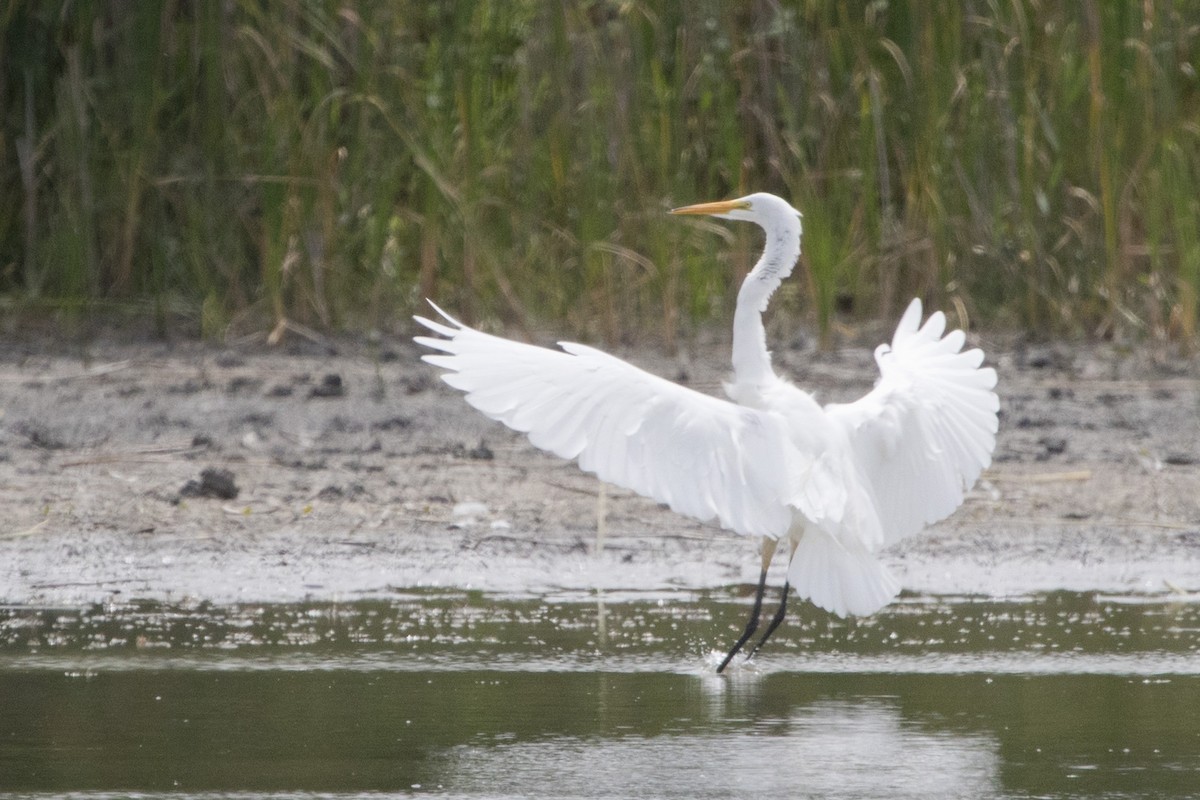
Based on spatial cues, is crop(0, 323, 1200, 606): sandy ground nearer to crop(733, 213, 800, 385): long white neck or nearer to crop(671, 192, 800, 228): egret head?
crop(733, 213, 800, 385): long white neck

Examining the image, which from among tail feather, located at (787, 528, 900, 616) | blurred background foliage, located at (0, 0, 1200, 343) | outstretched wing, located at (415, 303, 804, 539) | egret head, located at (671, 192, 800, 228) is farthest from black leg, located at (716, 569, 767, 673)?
blurred background foliage, located at (0, 0, 1200, 343)

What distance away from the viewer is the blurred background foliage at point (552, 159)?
27.9 feet

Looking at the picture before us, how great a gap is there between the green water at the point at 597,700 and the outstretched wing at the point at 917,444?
11.3 inches

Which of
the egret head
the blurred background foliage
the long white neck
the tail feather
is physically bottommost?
the tail feather

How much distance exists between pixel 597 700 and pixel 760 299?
5.03ft

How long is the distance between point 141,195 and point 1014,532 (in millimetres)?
4476

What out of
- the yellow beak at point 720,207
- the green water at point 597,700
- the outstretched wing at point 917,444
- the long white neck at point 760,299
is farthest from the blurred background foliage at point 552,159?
the green water at point 597,700

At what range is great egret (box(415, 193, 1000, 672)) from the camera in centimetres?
445

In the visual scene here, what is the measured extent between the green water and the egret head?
1.05 meters

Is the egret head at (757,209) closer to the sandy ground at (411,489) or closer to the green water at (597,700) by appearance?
the sandy ground at (411,489)

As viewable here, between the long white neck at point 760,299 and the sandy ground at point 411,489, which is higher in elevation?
the long white neck at point 760,299

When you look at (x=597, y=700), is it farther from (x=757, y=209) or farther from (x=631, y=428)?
(x=757, y=209)

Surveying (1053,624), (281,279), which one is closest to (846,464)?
(1053,624)

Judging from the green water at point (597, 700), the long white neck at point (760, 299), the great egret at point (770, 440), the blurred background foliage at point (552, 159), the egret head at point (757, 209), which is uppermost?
the blurred background foliage at point (552, 159)
